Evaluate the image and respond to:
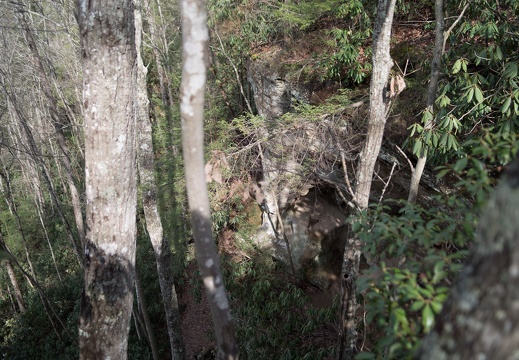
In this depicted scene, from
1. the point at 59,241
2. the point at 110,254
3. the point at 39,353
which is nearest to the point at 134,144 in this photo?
the point at 110,254

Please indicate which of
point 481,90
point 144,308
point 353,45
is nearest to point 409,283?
point 481,90

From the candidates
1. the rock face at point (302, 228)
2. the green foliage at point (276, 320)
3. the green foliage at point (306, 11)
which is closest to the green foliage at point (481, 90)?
the green foliage at point (306, 11)

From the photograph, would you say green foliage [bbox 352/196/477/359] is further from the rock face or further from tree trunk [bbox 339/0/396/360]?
the rock face

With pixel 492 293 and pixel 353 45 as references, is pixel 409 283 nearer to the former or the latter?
pixel 492 293

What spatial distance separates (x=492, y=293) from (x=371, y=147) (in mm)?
3389

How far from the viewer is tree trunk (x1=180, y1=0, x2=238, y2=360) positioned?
159cm

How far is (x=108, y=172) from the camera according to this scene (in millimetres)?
2539

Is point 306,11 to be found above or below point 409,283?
above

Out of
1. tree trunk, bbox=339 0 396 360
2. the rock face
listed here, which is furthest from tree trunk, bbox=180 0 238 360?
the rock face

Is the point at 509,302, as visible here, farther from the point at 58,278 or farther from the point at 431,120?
the point at 58,278

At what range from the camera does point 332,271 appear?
31.9 ft

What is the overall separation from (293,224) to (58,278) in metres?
10.2

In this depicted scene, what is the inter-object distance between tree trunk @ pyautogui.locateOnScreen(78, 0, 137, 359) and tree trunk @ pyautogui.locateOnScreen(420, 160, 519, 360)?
228cm

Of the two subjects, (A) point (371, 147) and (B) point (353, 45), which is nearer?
(A) point (371, 147)
